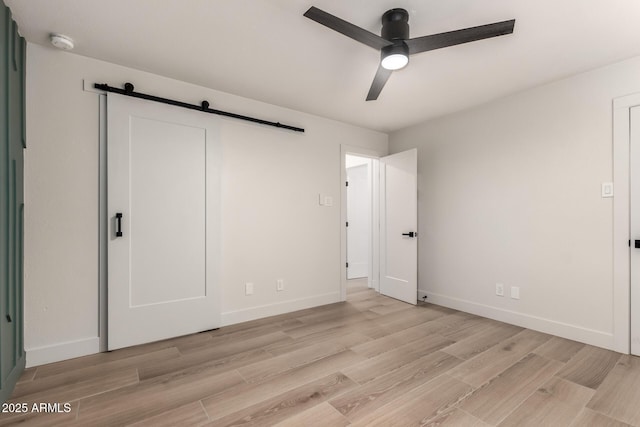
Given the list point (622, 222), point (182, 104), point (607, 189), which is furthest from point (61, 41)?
point (622, 222)

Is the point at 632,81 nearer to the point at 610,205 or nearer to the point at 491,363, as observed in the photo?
the point at 610,205

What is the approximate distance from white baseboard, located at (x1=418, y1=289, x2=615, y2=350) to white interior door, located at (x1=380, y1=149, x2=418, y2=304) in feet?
1.40

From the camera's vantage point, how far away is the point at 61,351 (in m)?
2.33

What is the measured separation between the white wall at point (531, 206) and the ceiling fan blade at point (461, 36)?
5.51 feet

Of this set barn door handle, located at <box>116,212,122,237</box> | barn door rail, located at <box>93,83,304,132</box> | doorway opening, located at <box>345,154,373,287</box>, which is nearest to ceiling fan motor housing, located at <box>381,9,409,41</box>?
barn door rail, located at <box>93,83,304,132</box>

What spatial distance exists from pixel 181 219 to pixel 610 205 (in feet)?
12.7

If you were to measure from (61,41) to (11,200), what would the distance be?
122cm

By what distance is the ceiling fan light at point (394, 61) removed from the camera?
1.89m

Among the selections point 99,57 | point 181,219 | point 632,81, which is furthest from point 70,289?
point 632,81

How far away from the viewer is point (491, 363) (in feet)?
7.57

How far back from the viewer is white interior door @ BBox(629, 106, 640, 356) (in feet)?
7.95

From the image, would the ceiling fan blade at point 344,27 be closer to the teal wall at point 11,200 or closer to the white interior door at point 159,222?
the white interior door at point 159,222

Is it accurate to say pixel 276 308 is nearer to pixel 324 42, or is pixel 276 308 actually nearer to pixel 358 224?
pixel 324 42

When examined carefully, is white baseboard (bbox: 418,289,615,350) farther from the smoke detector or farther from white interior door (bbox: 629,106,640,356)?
the smoke detector
